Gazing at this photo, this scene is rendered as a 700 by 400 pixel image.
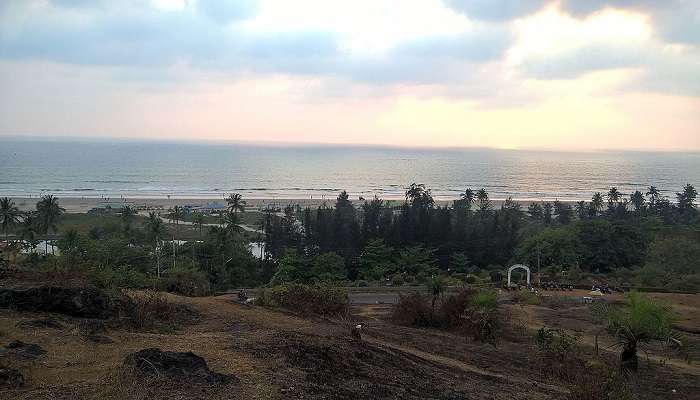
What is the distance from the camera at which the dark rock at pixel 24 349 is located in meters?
7.12

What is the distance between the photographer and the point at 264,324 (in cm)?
1127

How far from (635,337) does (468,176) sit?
11284 centimetres

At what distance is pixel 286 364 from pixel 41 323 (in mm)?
4630

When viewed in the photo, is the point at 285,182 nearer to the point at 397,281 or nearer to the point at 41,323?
the point at 397,281

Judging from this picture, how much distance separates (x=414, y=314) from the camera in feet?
52.8

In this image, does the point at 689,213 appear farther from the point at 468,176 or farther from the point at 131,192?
the point at 131,192

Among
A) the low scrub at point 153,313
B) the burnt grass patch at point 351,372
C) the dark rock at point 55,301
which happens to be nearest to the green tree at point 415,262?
the low scrub at point 153,313

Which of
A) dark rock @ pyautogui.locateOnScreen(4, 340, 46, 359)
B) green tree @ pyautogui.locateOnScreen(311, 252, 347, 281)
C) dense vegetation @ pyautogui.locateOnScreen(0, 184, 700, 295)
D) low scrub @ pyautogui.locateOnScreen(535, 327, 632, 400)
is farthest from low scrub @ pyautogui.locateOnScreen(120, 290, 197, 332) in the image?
green tree @ pyautogui.locateOnScreen(311, 252, 347, 281)

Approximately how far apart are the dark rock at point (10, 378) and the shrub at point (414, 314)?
11.7m

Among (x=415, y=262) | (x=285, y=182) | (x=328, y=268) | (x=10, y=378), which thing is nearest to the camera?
(x=10, y=378)

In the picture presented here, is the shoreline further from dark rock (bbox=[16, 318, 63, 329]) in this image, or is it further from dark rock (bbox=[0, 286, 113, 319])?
dark rock (bbox=[16, 318, 63, 329])

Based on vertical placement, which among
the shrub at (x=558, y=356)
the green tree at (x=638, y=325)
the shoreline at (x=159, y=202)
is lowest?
the shoreline at (x=159, y=202)

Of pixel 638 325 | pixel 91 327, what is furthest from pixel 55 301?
pixel 638 325

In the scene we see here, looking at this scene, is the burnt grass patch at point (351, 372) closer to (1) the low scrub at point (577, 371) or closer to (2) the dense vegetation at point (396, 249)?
(1) the low scrub at point (577, 371)
